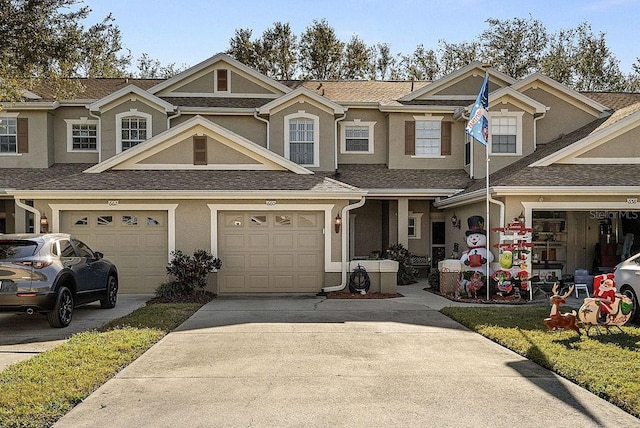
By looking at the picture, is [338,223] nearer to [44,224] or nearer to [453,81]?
[44,224]

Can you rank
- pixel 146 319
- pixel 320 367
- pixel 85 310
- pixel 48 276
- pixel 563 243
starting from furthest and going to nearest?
pixel 563 243 < pixel 85 310 < pixel 146 319 < pixel 48 276 < pixel 320 367

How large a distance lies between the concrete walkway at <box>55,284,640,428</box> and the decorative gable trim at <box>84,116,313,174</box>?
698cm

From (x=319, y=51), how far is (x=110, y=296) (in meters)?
28.0

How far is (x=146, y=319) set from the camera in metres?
11.3

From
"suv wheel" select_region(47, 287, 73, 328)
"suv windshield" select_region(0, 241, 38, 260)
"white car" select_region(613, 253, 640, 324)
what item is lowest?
"suv wheel" select_region(47, 287, 73, 328)

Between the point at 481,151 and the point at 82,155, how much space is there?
13.2 metres

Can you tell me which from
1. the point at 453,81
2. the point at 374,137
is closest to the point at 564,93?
the point at 453,81

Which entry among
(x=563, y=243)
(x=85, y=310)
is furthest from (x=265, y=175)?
(x=563, y=243)

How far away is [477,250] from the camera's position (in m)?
16.1

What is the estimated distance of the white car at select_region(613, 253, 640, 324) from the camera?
1096 cm

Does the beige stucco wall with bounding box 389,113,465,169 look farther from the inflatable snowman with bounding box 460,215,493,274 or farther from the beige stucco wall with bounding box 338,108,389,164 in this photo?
the inflatable snowman with bounding box 460,215,493,274

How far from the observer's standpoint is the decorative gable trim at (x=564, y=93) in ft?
68.7

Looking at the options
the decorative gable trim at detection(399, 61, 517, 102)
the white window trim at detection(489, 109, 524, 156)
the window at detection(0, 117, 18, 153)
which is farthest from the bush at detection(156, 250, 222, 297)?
the white window trim at detection(489, 109, 524, 156)

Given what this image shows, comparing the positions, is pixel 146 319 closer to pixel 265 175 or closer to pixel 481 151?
pixel 265 175
